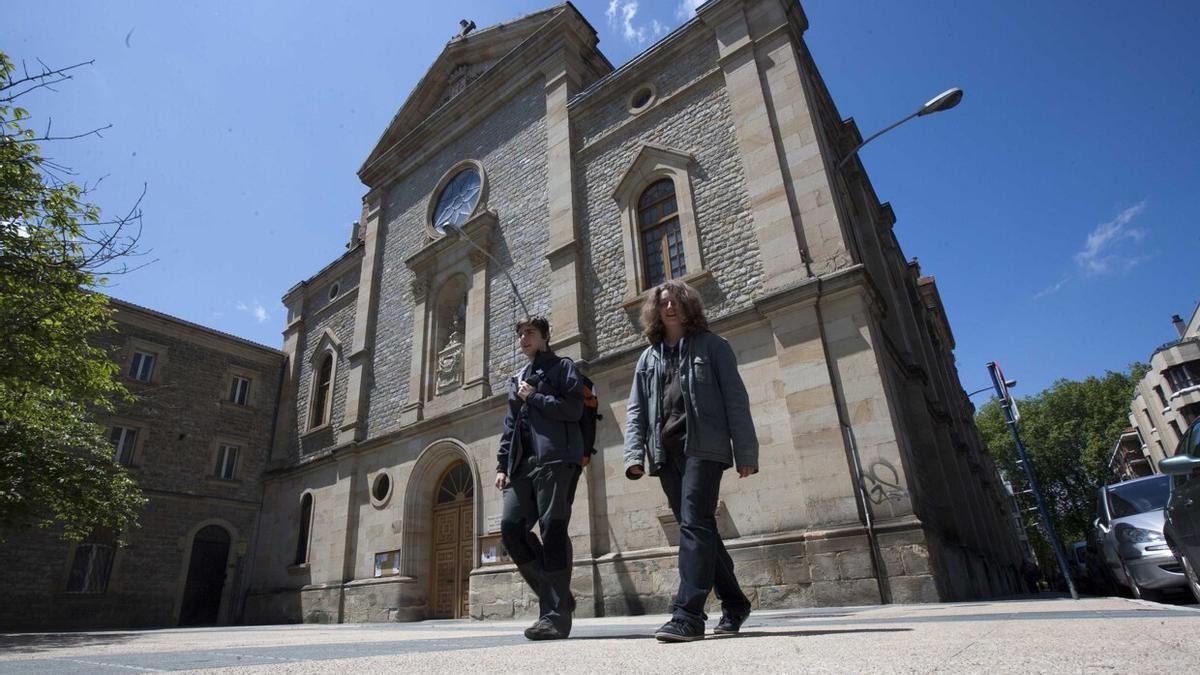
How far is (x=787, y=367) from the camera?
8.71 meters

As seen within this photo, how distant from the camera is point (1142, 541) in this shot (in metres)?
5.52

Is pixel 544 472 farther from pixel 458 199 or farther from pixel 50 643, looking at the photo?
pixel 458 199

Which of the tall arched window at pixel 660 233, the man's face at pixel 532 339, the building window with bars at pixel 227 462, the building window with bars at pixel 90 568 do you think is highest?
the tall arched window at pixel 660 233

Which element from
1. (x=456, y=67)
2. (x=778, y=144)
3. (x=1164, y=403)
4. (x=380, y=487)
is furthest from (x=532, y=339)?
(x=1164, y=403)

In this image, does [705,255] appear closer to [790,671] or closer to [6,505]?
[790,671]

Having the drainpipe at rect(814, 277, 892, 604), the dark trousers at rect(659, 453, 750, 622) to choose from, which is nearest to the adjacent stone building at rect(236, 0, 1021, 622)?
the drainpipe at rect(814, 277, 892, 604)

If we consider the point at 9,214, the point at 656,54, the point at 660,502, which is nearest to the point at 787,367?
Result: the point at 660,502

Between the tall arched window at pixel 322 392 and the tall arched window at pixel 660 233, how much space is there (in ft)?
36.5

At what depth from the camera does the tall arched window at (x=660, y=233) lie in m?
11.2

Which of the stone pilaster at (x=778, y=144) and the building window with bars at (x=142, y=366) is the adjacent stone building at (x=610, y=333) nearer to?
the stone pilaster at (x=778, y=144)

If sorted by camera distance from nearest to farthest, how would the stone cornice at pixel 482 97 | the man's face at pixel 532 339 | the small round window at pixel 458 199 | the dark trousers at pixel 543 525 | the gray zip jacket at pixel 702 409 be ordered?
the gray zip jacket at pixel 702 409
the dark trousers at pixel 543 525
the man's face at pixel 532 339
the stone cornice at pixel 482 97
the small round window at pixel 458 199

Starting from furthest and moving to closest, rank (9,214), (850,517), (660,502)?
(660,502)
(9,214)
(850,517)

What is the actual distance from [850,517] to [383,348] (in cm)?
1264

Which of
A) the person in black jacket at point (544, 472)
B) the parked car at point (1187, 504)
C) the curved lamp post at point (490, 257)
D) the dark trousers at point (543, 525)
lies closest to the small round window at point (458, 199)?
the curved lamp post at point (490, 257)
